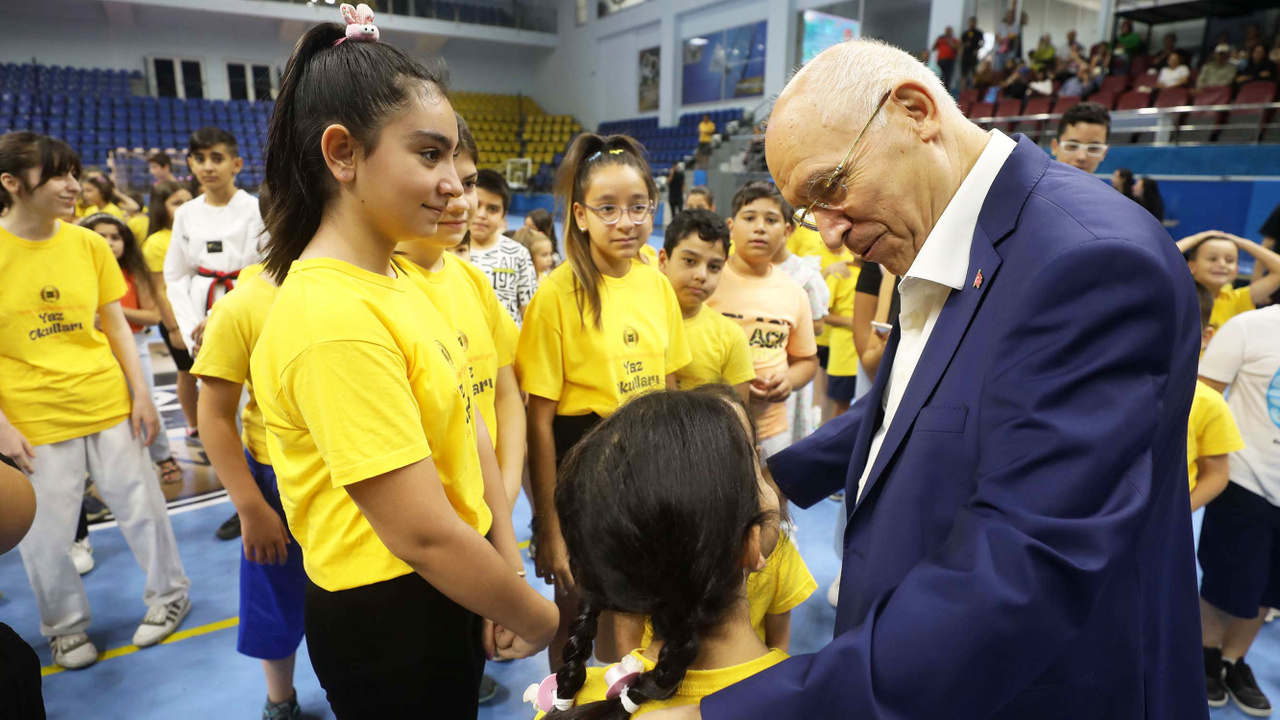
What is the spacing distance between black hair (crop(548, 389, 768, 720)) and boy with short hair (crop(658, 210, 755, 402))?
1504mm

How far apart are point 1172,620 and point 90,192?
25.6 feet

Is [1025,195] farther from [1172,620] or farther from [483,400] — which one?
[483,400]

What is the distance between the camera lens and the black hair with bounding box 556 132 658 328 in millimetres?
2131

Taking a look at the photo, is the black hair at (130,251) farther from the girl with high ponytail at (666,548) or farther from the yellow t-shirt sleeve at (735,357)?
the girl with high ponytail at (666,548)

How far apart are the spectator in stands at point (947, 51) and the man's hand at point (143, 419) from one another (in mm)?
13459

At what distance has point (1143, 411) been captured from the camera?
771mm

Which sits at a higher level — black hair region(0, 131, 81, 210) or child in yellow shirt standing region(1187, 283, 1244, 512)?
black hair region(0, 131, 81, 210)

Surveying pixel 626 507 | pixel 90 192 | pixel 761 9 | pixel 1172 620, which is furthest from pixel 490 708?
pixel 761 9

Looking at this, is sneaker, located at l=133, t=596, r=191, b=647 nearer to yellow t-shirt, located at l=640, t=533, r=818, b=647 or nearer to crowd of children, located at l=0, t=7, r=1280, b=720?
crowd of children, located at l=0, t=7, r=1280, b=720

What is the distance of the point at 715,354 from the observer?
2557 millimetres

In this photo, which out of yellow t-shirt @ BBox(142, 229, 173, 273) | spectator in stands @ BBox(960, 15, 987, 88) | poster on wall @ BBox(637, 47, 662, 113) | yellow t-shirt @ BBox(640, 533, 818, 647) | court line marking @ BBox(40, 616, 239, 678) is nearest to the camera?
yellow t-shirt @ BBox(640, 533, 818, 647)

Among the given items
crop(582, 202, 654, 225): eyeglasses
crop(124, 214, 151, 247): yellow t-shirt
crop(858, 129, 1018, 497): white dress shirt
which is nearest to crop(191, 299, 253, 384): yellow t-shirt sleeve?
crop(582, 202, 654, 225): eyeglasses

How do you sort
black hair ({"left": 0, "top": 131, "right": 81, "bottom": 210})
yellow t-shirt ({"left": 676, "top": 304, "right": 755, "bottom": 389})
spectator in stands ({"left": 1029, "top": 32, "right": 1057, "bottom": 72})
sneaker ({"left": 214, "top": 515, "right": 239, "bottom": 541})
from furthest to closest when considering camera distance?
spectator in stands ({"left": 1029, "top": 32, "right": 1057, "bottom": 72})
sneaker ({"left": 214, "top": 515, "right": 239, "bottom": 541})
yellow t-shirt ({"left": 676, "top": 304, "right": 755, "bottom": 389})
black hair ({"left": 0, "top": 131, "right": 81, "bottom": 210})

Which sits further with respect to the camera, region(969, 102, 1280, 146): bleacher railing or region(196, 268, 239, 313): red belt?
region(969, 102, 1280, 146): bleacher railing
